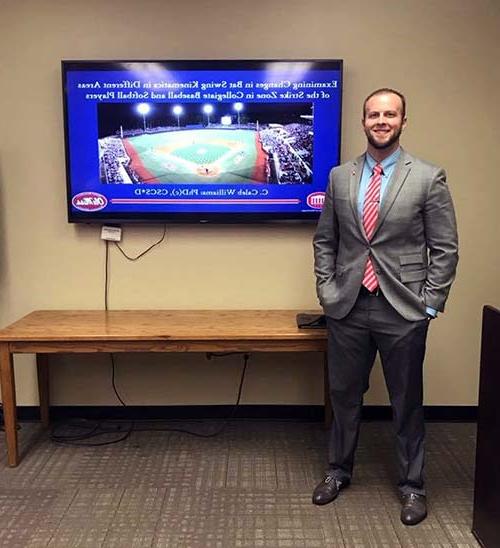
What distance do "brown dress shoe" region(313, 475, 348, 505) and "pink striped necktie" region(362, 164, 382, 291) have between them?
35.1 inches

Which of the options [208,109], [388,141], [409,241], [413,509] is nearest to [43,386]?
[208,109]

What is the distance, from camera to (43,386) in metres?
3.10

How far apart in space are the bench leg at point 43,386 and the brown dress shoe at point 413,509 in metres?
2.00

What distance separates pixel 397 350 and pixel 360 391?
275 millimetres

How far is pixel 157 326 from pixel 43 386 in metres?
0.88

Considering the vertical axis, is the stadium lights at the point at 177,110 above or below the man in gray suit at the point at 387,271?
above

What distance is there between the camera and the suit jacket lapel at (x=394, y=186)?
2.14 metres

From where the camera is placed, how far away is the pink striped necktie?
2.18 m

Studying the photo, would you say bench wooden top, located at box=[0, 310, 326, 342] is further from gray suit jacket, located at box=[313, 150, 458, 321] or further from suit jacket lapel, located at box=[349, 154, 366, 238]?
suit jacket lapel, located at box=[349, 154, 366, 238]

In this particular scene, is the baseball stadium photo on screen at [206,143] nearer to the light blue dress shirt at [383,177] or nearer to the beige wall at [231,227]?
the beige wall at [231,227]

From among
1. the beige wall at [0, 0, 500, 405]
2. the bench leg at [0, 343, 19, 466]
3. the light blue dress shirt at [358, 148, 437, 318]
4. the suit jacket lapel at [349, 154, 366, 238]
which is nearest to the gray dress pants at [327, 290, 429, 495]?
the light blue dress shirt at [358, 148, 437, 318]

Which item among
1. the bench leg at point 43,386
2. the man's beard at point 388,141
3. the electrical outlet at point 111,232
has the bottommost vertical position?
the bench leg at point 43,386

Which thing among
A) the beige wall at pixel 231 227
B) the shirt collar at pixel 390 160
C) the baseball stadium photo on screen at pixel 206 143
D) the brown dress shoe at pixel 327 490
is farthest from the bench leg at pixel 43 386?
the shirt collar at pixel 390 160

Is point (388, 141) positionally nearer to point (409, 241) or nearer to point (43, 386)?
point (409, 241)
